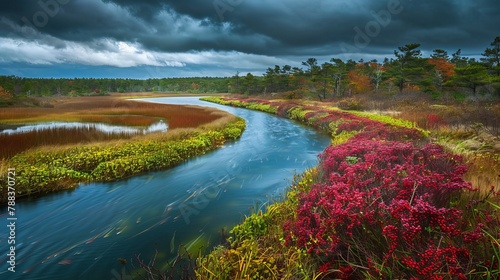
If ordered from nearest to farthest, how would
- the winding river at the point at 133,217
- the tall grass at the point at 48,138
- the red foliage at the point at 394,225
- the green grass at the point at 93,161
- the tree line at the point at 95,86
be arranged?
the red foliage at the point at 394,225 → the winding river at the point at 133,217 → the green grass at the point at 93,161 → the tall grass at the point at 48,138 → the tree line at the point at 95,86

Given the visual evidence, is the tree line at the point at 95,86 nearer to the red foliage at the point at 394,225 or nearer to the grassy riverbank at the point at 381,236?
the grassy riverbank at the point at 381,236

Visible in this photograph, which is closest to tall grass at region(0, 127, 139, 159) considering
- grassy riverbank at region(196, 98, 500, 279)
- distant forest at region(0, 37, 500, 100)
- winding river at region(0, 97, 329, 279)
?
winding river at region(0, 97, 329, 279)

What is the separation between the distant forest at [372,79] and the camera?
3372 centimetres

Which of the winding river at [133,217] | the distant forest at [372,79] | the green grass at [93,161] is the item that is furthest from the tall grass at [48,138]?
the distant forest at [372,79]

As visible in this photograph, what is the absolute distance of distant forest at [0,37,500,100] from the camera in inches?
1328

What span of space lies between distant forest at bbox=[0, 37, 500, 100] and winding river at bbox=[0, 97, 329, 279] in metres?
30.0

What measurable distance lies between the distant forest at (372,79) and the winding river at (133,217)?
1180 inches

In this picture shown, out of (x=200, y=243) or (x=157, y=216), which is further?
(x=157, y=216)

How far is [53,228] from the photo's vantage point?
7754 millimetres

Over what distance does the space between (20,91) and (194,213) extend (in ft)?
448

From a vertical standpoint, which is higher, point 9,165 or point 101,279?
point 9,165

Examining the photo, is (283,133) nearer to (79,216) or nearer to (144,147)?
(144,147)

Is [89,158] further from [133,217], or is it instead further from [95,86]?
[95,86]

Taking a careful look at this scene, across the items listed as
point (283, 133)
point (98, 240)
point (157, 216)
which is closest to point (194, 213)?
point (157, 216)
